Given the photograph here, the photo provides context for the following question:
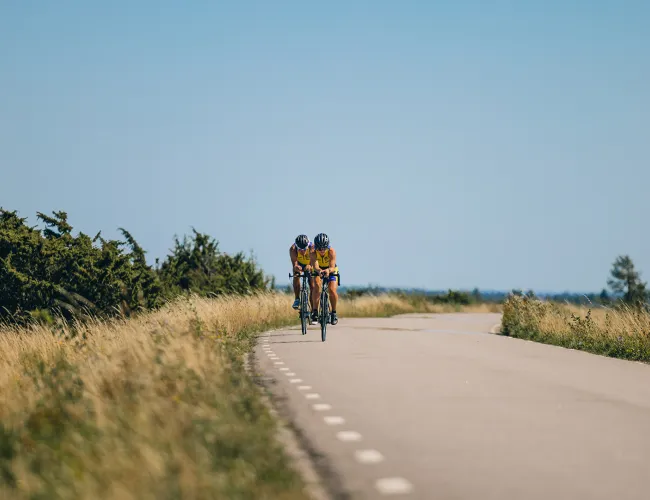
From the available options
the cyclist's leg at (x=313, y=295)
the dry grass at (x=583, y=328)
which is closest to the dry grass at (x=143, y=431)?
the cyclist's leg at (x=313, y=295)

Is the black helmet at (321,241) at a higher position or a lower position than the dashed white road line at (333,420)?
higher

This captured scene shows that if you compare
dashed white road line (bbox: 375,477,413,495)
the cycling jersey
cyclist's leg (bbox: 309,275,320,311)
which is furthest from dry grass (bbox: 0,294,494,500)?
the cycling jersey

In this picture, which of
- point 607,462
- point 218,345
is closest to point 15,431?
point 607,462

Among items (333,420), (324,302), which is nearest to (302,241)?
(324,302)

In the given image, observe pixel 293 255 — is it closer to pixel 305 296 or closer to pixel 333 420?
pixel 305 296

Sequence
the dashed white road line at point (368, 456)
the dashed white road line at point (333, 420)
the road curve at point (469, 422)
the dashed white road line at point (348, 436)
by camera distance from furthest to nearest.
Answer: the dashed white road line at point (333, 420) → the dashed white road line at point (348, 436) → the dashed white road line at point (368, 456) → the road curve at point (469, 422)

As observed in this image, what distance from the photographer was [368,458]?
8.52 metres

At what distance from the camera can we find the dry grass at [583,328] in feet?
70.6

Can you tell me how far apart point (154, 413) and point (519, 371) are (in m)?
9.18

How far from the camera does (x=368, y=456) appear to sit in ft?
28.2

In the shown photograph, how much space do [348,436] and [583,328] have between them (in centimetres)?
1659

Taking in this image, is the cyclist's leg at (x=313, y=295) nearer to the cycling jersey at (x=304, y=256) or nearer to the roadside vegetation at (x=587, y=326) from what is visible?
the cycling jersey at (x=304, y=256)

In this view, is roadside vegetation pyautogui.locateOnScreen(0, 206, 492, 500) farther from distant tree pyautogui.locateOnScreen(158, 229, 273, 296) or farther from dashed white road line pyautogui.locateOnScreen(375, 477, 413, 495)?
distant tree pyautogui.locateOnScreen(158, 229, 273, 296)

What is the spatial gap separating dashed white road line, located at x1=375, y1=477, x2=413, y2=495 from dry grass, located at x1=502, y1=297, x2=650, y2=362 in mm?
13492
